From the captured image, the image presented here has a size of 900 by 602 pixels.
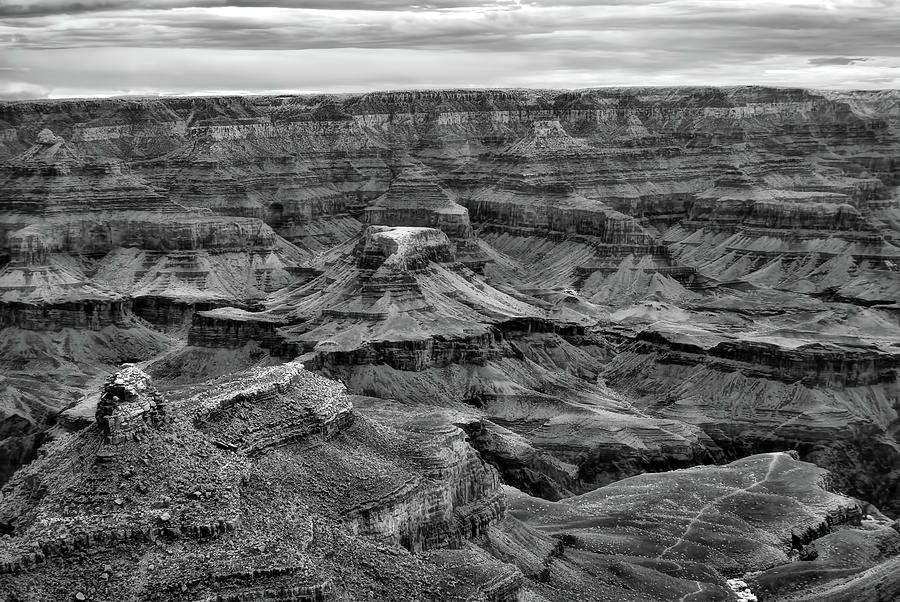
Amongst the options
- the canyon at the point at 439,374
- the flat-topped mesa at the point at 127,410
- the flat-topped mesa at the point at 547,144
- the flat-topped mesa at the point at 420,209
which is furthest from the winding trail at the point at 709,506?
the flat-topped mesa at the point at 547,144

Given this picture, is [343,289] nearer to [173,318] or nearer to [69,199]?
[173,318]

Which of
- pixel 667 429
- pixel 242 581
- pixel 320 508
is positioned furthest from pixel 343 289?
pixel 242 581

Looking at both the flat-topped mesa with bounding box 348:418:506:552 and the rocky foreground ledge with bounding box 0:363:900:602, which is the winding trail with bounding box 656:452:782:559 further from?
the flat-topped mesa with bounding box 348:418:506:552

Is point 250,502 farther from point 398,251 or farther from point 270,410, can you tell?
→ point 398,251

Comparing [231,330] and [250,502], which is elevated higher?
[250,502]

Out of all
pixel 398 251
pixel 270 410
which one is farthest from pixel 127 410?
pixel 398 251
